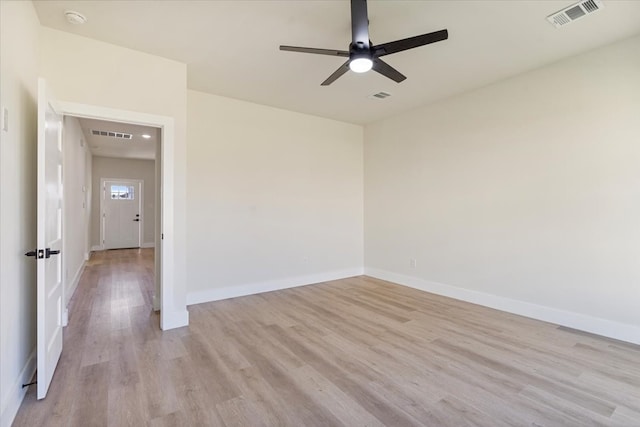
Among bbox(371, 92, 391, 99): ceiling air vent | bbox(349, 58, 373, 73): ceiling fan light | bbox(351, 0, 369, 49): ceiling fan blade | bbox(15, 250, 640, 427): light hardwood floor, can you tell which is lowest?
bbox(15, 250, 640, 427): light hardwood floor

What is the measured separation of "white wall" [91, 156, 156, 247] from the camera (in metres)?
9.07

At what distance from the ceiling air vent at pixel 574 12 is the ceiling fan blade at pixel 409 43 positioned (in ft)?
3.82

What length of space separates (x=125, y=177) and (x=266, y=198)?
23.4 feet

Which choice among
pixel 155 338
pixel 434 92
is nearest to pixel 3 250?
pixel 155 338

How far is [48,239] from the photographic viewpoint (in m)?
2.20

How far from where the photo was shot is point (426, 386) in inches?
87.8

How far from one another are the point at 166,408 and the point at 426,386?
1770 millimetres

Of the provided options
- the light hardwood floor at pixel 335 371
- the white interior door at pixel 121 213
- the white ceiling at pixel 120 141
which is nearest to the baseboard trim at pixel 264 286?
the light hardwood floor at pixel 335 371

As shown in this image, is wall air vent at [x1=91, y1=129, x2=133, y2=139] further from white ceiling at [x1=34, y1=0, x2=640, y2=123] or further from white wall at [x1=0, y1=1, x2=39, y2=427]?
white wall at [x1=0, y1=1, x2=39, y2=427]

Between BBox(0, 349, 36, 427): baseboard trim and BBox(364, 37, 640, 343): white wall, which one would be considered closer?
BBox(0, 349, 36, 427): baseboard trim

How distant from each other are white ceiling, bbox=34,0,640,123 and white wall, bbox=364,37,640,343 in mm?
395

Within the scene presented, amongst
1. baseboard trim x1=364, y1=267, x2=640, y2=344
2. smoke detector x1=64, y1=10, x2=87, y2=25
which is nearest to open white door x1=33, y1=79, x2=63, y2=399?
smoke detector x1=64, y1=10, x2=87, y2=25

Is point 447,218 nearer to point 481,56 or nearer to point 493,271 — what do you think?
point 493,271

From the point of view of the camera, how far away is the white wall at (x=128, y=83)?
2.77 metres
